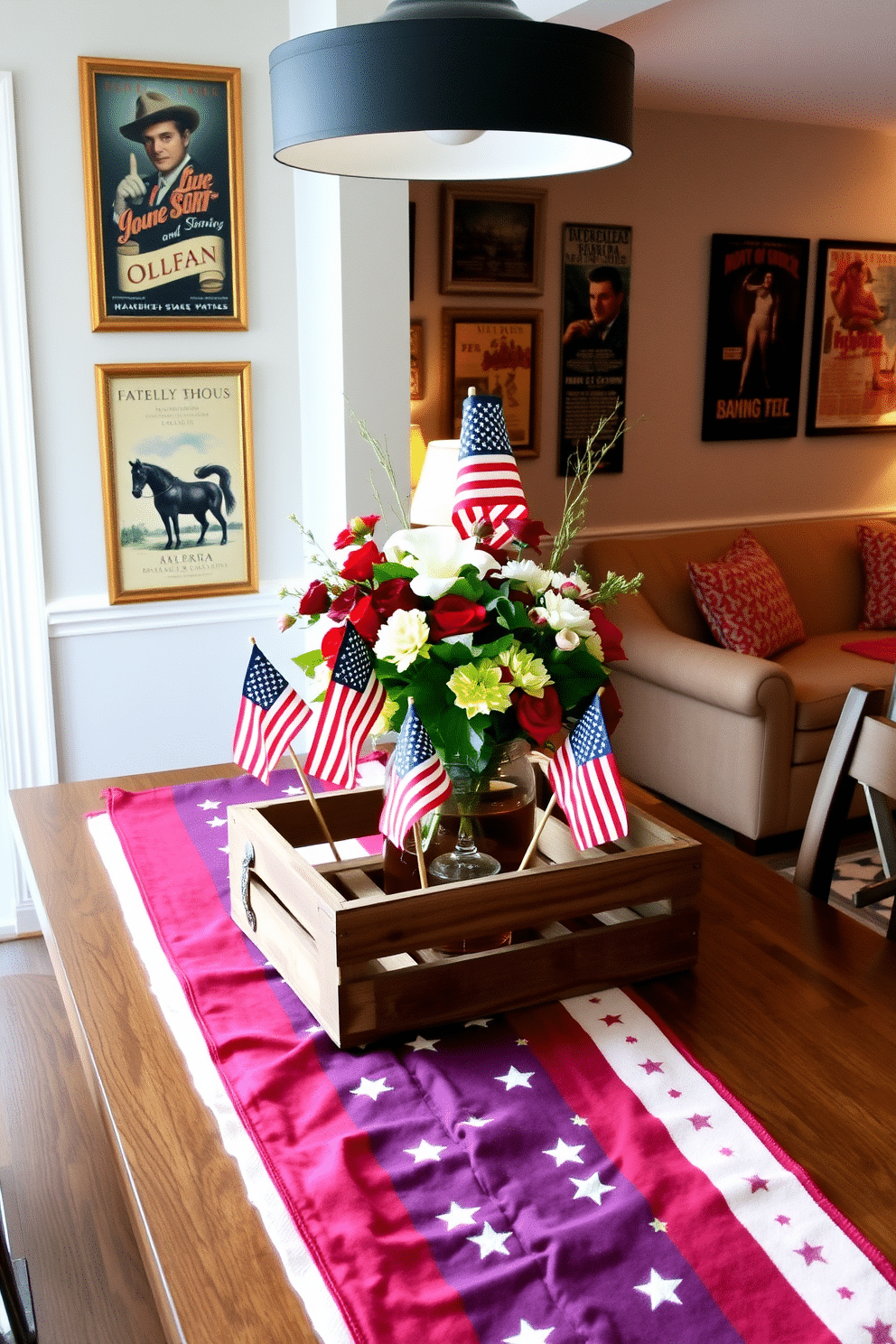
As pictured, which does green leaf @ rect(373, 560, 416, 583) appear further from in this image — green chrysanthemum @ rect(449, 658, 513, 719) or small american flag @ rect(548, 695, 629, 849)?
small american flag @ rect(548, 695, 629, 849)

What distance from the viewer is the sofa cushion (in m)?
3.81

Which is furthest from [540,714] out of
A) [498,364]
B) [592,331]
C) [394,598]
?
[592,331]

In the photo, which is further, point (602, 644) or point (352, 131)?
point (602, 644)

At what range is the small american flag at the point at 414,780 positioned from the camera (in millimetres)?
1237

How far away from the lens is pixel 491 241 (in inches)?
171

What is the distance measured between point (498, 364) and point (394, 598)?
3.35 metres

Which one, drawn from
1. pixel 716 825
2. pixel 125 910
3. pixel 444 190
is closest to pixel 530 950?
pixel 125 910

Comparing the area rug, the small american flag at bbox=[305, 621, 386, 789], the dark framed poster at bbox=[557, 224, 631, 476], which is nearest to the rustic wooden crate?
the small american flag at bbox=[305, 621, 386, 789]

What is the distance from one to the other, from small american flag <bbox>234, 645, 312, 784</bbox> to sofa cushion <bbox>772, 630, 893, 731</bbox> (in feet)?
8.12

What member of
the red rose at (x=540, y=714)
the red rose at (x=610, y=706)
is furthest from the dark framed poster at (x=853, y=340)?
the red rose at (x=540, y=714)

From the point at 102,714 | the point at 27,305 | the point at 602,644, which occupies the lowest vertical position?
the point at 102,714

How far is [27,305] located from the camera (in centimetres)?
280

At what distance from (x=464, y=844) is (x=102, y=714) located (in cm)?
192

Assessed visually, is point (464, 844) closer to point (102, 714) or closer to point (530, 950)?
point (530, 950)
